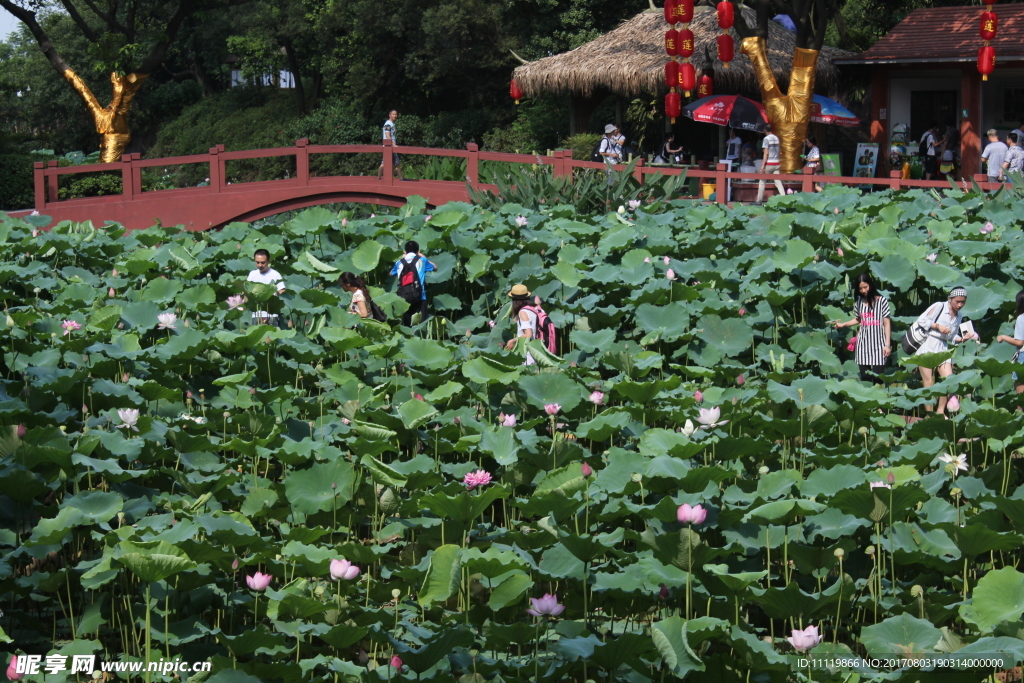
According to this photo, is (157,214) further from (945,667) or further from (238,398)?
(945,667)

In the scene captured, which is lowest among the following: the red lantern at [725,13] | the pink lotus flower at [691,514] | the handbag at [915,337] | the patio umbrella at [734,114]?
the pink lotus flower at [691,514]

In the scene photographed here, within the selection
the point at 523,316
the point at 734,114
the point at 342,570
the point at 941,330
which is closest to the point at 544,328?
the point at 523,316

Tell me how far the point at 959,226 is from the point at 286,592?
287 inches

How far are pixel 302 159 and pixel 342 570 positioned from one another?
11271mm

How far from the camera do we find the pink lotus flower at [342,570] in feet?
13.1

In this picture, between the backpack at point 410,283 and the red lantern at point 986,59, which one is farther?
the red lantern at point 986,59

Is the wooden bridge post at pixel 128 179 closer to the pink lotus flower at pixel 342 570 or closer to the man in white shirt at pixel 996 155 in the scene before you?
the man in white shirt at pixel 996 155

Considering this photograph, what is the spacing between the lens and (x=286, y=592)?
3967mm

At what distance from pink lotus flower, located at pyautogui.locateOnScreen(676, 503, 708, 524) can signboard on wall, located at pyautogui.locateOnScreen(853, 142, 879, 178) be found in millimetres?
12760

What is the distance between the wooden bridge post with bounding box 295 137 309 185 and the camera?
47.3 feet

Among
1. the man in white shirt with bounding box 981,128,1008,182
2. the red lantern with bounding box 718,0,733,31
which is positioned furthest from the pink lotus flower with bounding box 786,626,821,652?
the red lantern with bounding box 718,0,733,31

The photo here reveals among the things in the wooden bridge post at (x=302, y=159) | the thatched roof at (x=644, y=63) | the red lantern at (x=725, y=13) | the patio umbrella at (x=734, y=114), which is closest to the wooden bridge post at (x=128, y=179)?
the wooden bridge post at (x=302, y=159)

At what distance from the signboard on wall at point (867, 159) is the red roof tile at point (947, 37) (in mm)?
1123

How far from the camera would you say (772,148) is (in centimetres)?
1432
